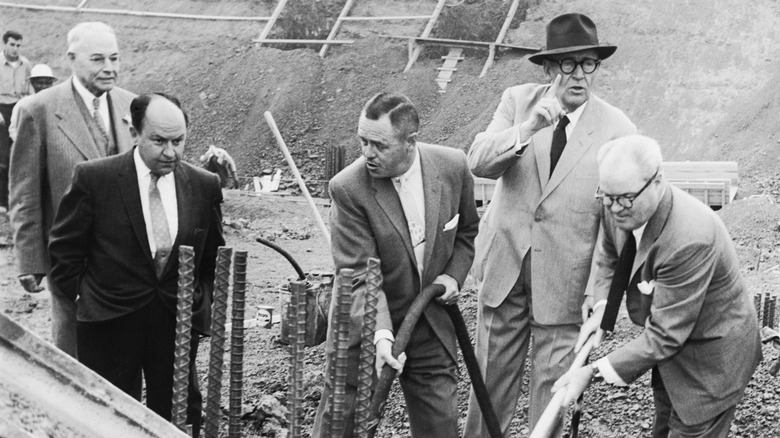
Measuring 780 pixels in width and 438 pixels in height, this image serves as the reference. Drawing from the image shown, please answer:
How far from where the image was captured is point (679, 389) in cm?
480

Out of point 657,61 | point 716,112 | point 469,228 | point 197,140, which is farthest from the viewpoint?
point 197,140

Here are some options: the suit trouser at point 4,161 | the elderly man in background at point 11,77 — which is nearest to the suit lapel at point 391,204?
the suit trouser at point 4,161

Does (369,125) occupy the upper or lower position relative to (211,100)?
upper

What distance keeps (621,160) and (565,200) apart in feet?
3.54

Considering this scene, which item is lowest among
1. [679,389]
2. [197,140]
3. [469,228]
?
[197,140]

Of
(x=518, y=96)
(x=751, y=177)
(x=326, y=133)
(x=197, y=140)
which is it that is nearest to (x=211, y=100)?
(x=197, y=140)

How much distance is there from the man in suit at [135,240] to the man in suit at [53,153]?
0.42 meters

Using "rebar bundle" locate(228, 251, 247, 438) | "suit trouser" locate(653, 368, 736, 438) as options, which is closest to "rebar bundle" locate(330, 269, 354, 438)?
"rebar bundle" locate(228, 251, 247, 438)

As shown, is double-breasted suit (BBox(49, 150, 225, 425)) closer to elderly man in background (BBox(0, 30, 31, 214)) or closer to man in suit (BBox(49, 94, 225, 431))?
man in suit (BBox(49, 94, 225, 431))

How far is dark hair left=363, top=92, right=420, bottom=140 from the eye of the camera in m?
4.91

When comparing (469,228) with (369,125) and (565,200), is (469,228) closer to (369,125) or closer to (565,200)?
(565,200)

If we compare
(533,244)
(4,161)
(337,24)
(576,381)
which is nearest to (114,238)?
(533,244)

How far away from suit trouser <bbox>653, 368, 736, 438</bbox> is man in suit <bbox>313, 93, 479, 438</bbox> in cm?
88

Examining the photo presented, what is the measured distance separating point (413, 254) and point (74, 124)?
70.3 inches
